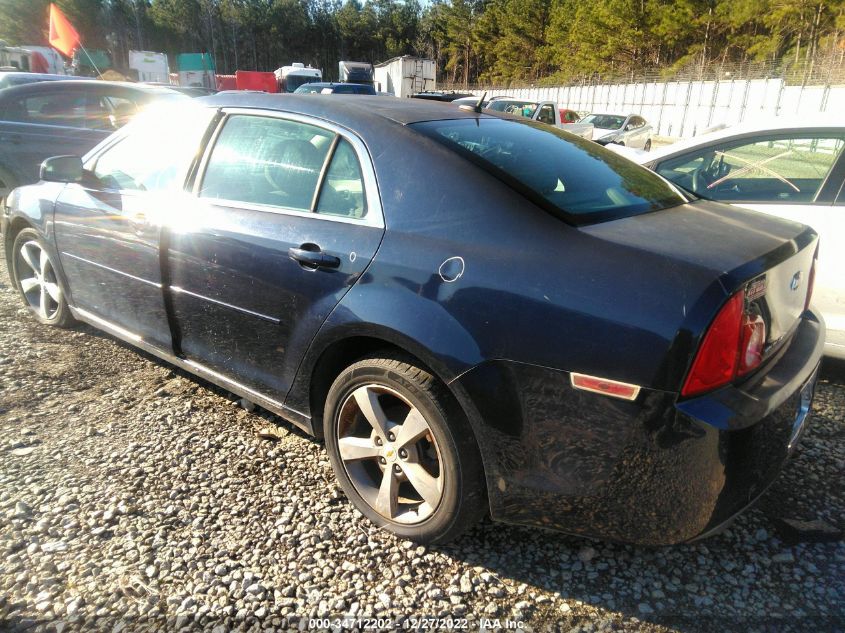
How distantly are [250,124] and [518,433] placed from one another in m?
1.94

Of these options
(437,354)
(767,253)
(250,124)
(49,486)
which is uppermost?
(250,124)

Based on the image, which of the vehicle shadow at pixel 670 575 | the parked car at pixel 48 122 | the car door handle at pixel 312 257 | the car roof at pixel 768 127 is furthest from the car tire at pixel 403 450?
the parked car at pixel 48 122

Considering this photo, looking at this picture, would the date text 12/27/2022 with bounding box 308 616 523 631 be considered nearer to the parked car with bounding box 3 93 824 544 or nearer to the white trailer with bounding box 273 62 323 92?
the parked car with bounding box 3 93 824 544

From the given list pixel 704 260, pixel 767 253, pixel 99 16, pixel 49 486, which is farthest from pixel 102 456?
pixel 99 16

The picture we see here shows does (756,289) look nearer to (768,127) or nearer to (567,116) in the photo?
(768,127)

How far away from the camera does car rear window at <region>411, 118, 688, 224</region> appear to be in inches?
85.2

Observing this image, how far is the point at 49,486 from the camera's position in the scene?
260 cm

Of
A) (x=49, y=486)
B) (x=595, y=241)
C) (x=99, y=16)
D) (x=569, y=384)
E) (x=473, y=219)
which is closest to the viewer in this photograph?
(x=569, y=384)

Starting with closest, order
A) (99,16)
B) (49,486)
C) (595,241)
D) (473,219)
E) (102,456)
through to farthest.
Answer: (595,241), (473,219), (49,486), (102,456), (99,16)

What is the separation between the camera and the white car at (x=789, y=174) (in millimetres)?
3395

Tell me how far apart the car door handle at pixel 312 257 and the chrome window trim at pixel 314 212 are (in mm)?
147

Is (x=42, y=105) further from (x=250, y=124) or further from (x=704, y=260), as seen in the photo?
(x=704, y=260)

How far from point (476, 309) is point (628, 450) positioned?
61 centimetres

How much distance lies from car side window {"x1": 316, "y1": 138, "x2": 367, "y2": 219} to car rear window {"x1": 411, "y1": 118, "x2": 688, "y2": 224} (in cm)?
30
